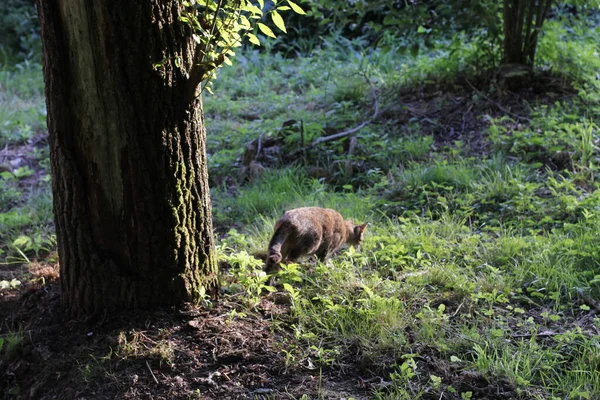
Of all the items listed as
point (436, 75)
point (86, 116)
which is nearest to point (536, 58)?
point (436, 75)

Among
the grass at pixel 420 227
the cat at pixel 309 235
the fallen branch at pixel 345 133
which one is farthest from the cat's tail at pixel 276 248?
the fallen branch at pixel 345 133

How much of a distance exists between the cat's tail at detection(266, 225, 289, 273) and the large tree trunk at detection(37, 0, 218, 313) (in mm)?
677

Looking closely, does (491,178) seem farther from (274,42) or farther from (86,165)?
(274,42)

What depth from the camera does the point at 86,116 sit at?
3.17 m

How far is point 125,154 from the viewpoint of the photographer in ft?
10.5

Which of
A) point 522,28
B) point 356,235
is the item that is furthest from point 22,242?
point 522,28

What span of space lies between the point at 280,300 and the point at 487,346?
1281 millimetres

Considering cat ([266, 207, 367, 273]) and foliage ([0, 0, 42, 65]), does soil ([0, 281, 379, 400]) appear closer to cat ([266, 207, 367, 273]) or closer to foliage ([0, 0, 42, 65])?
cat ([266, 207, 367, 273])

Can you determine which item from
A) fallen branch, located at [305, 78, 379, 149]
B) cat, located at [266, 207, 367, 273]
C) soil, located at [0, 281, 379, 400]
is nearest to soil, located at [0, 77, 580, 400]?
soil, located at [0, 281, 379, 400]

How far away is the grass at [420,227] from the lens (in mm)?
3285

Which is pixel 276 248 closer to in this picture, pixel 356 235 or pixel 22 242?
pixel 356 235

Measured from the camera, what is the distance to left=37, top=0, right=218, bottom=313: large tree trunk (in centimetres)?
308

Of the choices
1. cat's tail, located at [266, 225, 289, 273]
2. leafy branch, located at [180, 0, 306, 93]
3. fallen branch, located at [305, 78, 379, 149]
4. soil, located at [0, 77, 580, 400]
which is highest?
leafy branch, located at [180, 0, 306, 93]

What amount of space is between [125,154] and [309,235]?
1626 millimetres
